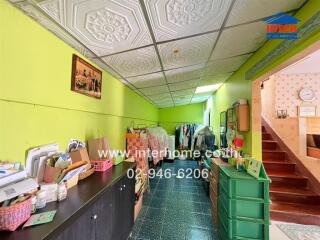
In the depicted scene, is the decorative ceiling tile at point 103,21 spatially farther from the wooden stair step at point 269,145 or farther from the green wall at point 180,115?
the green wall at point 180,115

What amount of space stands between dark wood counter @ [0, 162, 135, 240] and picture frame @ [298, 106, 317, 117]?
415 cm

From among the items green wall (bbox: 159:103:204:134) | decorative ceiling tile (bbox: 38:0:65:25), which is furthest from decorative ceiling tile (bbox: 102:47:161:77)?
green wall (bbox: 159:103:204:134)

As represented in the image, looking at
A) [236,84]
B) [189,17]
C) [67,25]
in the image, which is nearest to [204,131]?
[236,84]

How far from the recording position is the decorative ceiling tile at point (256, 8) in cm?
124

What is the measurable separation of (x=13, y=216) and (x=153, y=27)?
143cm

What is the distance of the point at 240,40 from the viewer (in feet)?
6.11

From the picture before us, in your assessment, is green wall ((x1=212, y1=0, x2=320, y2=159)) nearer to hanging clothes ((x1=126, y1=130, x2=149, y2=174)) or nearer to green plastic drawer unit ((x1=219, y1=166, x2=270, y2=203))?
green plastic drawer unit ((x1=219, y1=166, x2=270, y2=203))

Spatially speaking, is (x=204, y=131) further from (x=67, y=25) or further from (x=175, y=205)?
(x=67, y=25)

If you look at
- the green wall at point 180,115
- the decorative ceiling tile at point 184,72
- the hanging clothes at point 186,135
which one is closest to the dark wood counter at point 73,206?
the decorative ceiling tile at point 184,72

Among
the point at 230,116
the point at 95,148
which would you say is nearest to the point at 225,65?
the point at 230,116

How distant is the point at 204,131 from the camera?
469 centimetres

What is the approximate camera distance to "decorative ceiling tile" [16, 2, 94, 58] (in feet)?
3.26

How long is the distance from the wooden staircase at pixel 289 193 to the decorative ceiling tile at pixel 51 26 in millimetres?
3240

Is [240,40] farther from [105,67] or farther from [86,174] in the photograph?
[86,174]
